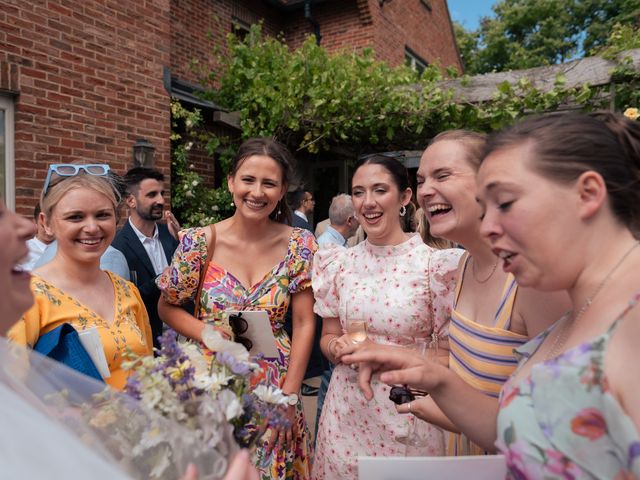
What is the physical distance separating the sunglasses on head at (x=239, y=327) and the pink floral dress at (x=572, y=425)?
1364mm

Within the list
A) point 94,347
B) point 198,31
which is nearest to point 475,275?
point 94,347

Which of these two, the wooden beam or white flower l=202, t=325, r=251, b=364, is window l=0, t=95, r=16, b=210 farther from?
the wooden beam

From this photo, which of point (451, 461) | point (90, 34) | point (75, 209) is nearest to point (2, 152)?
point (90, 34)

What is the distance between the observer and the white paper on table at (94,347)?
175 cm

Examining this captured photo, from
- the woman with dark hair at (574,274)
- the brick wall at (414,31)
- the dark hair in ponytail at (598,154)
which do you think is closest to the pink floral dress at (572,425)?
the woman with dark hair at (574,274)

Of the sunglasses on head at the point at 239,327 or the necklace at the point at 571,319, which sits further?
the sunglasses on head at the point at 239,327

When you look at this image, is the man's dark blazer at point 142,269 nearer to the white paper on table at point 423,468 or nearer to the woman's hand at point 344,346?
the woman's hand at point 344,346

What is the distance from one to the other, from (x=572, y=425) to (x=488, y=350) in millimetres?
665

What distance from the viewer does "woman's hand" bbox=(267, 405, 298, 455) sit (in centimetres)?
211

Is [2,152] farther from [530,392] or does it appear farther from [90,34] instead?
[530,392]

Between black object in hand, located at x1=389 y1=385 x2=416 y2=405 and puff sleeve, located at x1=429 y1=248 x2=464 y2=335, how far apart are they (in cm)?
47

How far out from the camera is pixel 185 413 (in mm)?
1032

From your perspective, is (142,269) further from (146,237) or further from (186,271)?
(186,271)

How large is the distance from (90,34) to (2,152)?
164 centimetres
